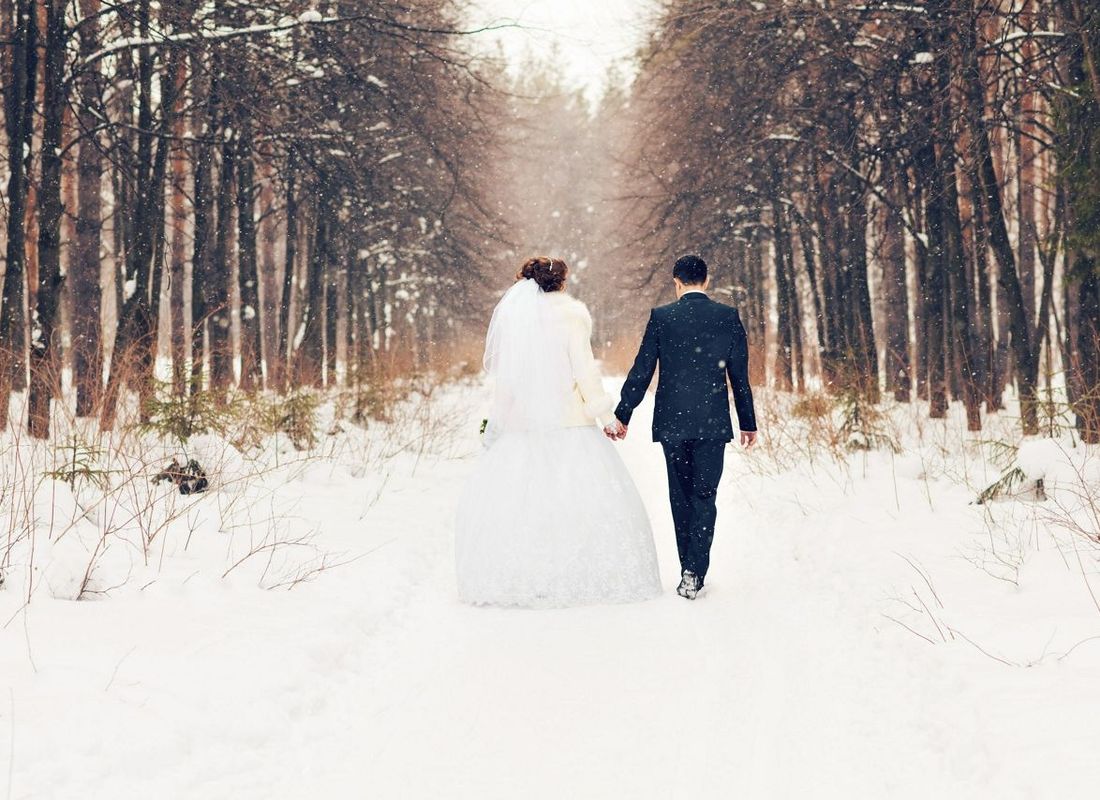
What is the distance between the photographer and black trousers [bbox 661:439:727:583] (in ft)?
20.7

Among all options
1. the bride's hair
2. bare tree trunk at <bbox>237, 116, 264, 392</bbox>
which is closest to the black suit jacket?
the bride's hair

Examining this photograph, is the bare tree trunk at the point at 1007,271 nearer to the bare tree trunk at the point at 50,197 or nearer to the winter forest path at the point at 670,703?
the winter forest path at the point at 670,703

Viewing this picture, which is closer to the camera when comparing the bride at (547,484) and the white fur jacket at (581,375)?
the bride at (547,484)

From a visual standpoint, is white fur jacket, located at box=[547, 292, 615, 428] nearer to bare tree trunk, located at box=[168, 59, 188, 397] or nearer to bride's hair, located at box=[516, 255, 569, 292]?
bride's hair, located at box=[516, 255, 569, 292]

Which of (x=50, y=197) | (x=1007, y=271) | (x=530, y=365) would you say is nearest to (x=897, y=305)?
(x=1007, y=271)

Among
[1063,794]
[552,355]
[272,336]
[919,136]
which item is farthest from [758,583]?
[272,336]

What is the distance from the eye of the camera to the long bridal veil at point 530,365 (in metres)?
6.50

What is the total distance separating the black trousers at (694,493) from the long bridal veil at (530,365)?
0.85m

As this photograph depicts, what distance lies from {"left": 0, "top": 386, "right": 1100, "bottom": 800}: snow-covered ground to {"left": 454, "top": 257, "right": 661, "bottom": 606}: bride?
238 millimetres

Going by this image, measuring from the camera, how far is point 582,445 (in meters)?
6.51

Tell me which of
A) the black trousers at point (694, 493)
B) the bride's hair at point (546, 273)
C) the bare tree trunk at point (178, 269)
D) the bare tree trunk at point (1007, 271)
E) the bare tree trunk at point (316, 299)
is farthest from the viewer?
the bare tree trunk at point (316, 299)

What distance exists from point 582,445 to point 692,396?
829 mm

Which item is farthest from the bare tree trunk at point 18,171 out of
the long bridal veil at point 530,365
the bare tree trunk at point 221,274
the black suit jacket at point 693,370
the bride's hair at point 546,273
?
the black suit jacket at point 693,370

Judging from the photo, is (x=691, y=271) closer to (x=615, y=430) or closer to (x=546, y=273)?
(x=546, y=273)
